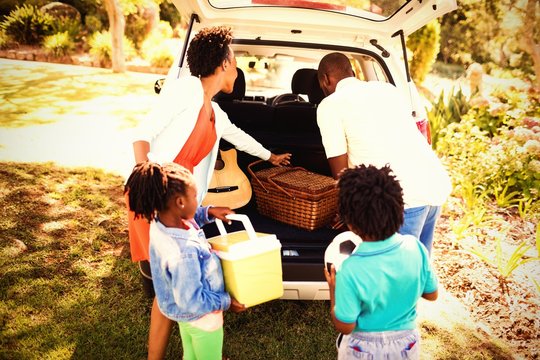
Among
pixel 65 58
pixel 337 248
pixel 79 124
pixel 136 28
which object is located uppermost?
pixel 136 28

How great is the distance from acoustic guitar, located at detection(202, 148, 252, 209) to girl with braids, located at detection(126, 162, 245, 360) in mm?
1165

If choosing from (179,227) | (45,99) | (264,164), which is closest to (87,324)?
(179,227)

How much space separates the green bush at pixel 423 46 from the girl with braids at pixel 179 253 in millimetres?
→ 11879

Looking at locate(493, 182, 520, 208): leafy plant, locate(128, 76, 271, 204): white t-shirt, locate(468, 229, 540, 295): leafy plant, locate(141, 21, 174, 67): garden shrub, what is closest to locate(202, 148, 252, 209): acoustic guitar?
locate(128, 76, 271, 204): white t-shirt

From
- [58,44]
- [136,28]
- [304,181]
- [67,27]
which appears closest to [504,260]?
[304,181]

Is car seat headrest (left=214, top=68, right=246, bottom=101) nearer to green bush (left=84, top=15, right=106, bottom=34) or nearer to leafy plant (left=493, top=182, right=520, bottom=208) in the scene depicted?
leafy plant (left=493, top=182, right=520, bottom=208)

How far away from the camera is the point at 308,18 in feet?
10.6

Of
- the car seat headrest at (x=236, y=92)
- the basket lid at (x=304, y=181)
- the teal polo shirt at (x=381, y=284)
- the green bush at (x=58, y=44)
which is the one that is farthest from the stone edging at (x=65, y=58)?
the teal polo shirt at (x=381, y=284)

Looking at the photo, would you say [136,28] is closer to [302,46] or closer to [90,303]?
[302,46]

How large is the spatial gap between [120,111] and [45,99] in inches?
58.8

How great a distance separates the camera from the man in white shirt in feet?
7.61

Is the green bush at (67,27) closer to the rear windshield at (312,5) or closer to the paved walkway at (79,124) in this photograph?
the paved walkway at (79,124)

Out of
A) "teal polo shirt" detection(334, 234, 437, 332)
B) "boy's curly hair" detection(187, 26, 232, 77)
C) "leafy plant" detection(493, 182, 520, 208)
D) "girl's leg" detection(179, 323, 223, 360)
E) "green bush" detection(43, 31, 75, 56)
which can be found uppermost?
"green bush" detection(43, 31, 75, 56)

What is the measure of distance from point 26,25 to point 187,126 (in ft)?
38.5
